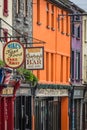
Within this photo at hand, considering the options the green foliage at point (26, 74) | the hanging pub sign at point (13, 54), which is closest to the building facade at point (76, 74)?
the green foliage at point (26, 74)

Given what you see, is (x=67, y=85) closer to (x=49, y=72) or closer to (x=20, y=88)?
(x=49, y=72)

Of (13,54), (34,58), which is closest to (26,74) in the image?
(34,58)

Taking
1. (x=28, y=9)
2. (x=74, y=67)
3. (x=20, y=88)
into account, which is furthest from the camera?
(x=74, y=67)

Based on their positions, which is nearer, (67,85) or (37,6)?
(37,6)

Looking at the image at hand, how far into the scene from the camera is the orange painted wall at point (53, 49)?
47.7 m

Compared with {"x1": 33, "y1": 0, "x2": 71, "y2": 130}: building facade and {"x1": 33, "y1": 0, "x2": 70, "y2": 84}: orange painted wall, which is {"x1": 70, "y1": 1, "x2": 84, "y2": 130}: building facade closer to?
{"x1": 33, "y1": 0, "x2": 71, "y2": 130}: building facade

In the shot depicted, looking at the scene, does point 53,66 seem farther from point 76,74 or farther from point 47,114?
point 76,74

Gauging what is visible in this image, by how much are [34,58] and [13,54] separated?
12.6ft

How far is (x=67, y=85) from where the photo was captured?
54281mm

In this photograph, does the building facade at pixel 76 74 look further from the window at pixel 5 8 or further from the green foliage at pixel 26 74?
the window at pixel 5 8

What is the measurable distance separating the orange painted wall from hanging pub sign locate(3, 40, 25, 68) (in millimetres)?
12020

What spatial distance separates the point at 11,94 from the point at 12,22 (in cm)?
555

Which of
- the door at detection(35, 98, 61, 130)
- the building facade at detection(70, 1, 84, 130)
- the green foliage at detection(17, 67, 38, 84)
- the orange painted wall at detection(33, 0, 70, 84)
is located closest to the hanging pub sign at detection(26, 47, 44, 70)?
the green foliage at detection(17, 67, 38, 84)

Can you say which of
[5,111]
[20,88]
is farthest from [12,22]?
[5,111]
